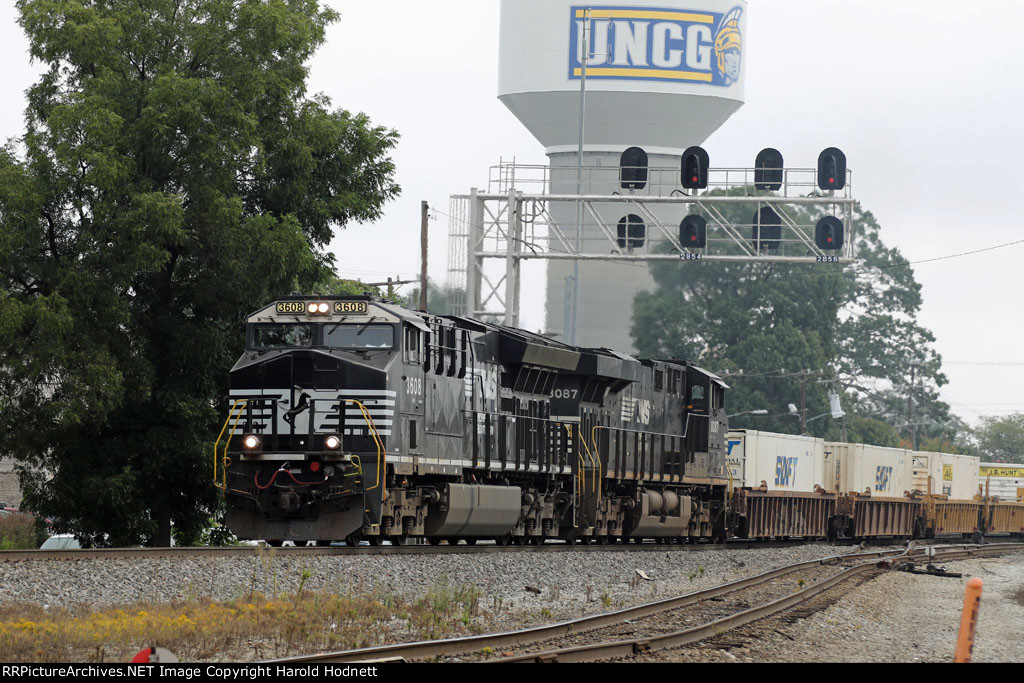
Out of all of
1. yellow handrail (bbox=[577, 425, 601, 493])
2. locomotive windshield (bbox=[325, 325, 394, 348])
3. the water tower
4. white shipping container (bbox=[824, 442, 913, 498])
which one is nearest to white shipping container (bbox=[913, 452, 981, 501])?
white shipping container (bbox=[824, 442, 913, 498])

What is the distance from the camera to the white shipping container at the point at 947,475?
49781 millimetres

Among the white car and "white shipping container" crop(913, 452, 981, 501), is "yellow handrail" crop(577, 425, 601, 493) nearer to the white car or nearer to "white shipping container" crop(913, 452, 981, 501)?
the white car

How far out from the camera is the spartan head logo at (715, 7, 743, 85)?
7144 centimetres

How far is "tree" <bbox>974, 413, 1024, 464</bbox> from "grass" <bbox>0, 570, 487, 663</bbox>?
377 feet

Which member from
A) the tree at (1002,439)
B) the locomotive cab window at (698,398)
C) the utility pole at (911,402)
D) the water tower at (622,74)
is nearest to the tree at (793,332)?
the utility pole at (911,402)

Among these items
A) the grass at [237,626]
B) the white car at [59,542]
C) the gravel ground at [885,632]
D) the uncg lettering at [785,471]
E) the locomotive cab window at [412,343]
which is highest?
the locomotive cab window at [412,343]

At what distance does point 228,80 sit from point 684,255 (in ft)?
46.1

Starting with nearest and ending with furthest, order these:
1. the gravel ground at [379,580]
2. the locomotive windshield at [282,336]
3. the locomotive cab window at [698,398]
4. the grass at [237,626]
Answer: the grass at [237,626] < the gravel ground at [379,580] < the locomotive windshield at [282,336] < the locomotive cab window at [698,398]

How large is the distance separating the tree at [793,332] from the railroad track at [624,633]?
56.9m

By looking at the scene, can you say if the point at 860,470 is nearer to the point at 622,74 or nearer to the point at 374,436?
the point at 374,436

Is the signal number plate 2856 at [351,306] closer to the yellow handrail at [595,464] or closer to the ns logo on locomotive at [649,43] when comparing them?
the yellow handrail at [595,464]

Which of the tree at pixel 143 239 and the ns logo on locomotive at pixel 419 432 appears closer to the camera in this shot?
the ns logo on locomotive at pixel 419 432

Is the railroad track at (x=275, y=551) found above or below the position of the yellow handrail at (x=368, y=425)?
below
